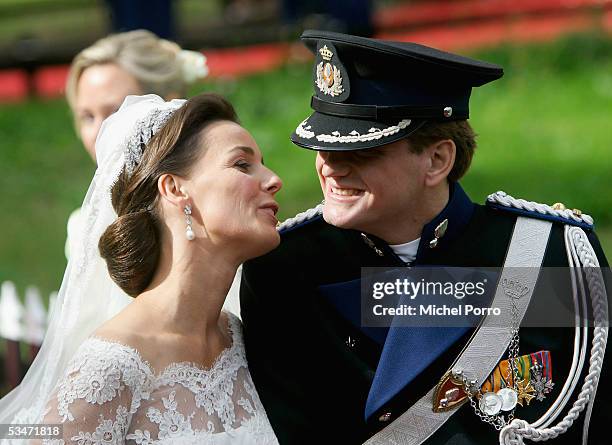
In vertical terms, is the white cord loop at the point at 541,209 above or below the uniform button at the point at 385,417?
above

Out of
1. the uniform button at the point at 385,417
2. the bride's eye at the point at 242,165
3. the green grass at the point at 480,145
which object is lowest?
the green grass at the point at 480,145

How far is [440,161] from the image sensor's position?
354 cm

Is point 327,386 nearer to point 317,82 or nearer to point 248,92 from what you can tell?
point 317,82

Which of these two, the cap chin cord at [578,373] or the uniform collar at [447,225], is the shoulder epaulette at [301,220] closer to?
the uniform collar at [447,225]

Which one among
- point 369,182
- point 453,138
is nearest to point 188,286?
point 369,182

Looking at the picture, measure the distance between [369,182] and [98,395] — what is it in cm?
95

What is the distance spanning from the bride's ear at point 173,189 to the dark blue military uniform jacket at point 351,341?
38 cm

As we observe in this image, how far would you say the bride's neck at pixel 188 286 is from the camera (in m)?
3.55

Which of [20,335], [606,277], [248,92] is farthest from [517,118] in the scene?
[606,277]

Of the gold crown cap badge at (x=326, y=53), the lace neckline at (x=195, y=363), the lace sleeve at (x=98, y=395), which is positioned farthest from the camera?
the gold crown cap badge at (x=326, y=53)

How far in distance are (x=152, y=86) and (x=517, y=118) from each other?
6.26 m

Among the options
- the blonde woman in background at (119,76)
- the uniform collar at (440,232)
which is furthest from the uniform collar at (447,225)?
the blonde woman in background at (119,76)

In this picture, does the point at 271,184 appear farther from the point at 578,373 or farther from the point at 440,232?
the point at 578,373

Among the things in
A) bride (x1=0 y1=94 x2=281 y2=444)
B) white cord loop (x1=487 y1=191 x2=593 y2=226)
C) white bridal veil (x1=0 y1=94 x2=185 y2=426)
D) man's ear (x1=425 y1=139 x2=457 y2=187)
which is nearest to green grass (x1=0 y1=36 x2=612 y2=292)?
white bridal veil (x1=0 y1=94 x2=185 y2=426)
